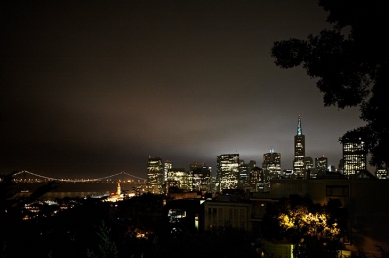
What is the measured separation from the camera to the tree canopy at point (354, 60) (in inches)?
233

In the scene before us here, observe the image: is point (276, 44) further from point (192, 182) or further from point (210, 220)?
point (192, 182)

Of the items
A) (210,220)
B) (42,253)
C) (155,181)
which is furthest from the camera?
(155,181)

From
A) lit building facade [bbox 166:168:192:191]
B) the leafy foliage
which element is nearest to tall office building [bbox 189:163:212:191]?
lit building facade [bbox 166:168:192:191]

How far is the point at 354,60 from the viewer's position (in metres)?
6.32

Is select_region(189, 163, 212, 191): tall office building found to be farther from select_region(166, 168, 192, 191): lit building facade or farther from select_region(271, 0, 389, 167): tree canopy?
select_region(271, 0, 389, 167): tree canopy

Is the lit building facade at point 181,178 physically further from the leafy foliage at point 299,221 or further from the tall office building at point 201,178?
the leafy foliage at point 299,221

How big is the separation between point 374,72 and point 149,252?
14.5 feet

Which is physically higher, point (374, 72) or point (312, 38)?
point (312, 38)

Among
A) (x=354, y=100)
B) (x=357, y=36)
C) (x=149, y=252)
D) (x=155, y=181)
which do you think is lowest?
(x=155, y=181)

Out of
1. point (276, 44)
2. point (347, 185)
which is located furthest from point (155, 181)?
point (276, 44)

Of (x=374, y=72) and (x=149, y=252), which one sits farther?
(x=374, y=72)

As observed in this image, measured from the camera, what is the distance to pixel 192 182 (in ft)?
509

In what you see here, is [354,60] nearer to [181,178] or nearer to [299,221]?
[299,221]

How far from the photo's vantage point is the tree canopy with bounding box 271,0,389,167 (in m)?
5.91
